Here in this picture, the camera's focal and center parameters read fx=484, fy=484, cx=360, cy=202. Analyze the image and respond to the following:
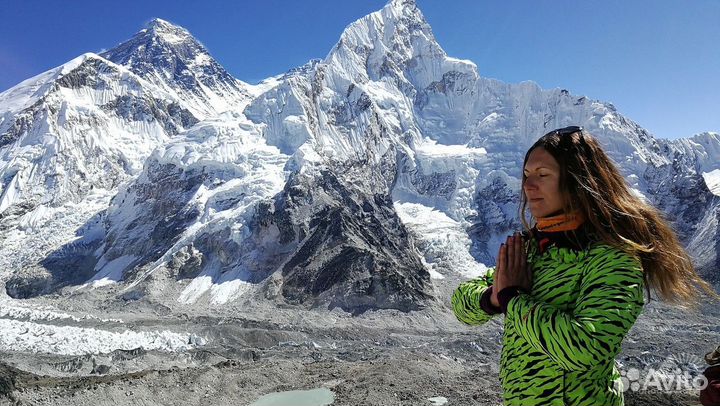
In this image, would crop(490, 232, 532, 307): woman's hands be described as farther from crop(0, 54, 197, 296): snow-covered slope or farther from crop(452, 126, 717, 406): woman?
crop(0, 54, 197, 296): snow-covered slope

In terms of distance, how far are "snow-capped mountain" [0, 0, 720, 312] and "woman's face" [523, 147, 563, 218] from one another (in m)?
93.4

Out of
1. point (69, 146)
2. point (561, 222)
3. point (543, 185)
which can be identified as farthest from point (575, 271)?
point (69, 146)

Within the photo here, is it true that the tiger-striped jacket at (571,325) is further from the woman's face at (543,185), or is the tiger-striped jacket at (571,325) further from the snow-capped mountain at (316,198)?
the snow-capped mountain at (316,198)

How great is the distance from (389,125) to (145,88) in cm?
9647

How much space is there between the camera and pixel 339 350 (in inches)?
2653

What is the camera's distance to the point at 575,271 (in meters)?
2.60

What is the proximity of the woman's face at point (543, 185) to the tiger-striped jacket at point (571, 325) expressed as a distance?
0.78 ft

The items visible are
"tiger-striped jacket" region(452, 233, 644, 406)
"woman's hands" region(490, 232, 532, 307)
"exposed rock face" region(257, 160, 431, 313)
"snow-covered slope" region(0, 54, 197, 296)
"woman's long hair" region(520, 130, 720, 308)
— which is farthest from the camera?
"snow-covered slope" region(0, 54, 197, 296)

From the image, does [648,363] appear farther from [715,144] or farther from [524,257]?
[715,144]

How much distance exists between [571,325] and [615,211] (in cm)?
72

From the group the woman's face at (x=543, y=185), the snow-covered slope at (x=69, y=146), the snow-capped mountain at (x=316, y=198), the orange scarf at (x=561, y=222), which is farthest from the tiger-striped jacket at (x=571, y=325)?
the snow-covered slope at (x=69, y=146)

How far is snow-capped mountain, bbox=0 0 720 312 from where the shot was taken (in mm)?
103500

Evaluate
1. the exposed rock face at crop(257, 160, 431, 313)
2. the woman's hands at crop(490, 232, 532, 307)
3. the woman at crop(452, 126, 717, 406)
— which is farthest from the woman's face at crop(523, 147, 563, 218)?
the exposed rock face at crop(257, 160, 431, 313)

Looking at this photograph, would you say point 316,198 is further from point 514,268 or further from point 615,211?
point 615,211
